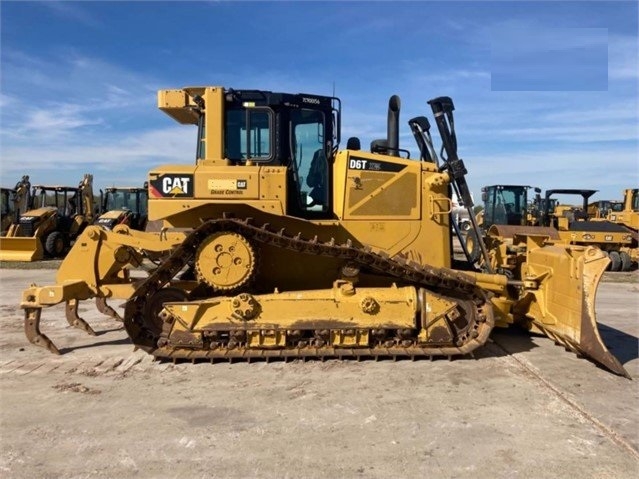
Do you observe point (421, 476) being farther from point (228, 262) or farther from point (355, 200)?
point (355, 200)

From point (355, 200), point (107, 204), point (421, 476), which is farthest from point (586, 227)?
point (107, 204)

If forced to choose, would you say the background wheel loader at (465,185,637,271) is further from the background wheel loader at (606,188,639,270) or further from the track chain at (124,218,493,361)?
the track chain at (124,218,493,361)

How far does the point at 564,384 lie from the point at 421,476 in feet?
8.45

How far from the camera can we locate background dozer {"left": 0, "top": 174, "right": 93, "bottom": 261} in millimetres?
17922

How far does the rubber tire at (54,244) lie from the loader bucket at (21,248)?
0.60 metres

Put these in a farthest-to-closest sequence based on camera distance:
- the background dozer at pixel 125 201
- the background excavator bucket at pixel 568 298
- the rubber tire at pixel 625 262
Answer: the background dozer at pixel 125 201 < the rubber tire at pixel 625 262 < the background excavator bucket at pixel 568 298

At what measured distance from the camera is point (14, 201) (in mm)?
20562

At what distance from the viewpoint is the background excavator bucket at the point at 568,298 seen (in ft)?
19.1

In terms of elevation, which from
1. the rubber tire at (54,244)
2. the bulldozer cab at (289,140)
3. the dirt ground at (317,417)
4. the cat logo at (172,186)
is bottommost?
the dirt ground at (317,417)

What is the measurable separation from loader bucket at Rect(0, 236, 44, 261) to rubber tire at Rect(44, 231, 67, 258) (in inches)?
23.5

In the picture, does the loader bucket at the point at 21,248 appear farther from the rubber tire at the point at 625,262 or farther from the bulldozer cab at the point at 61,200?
the rubber tire at the point at 625,262

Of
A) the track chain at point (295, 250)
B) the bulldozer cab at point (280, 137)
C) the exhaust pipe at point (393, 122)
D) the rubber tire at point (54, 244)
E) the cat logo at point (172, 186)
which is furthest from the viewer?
the rubber tire at point (54, 244)

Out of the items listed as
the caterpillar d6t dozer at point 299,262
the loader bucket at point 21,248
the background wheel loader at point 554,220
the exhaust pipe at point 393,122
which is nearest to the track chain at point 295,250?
the caterpillar d6t dozer at point 299,262

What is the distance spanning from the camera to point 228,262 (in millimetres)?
6098
